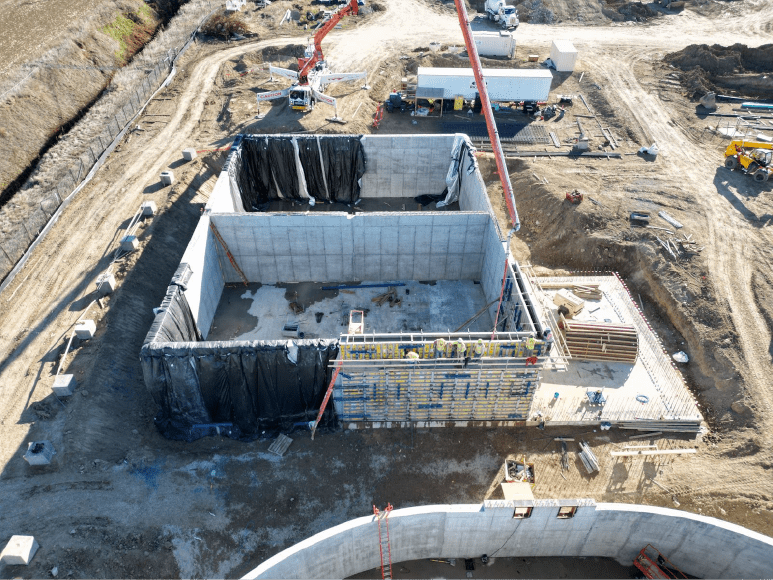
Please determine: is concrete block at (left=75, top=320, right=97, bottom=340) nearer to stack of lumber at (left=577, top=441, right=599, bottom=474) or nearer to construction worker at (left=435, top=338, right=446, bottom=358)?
construction worker at (left=435, top=338, right=446, bottom=358)

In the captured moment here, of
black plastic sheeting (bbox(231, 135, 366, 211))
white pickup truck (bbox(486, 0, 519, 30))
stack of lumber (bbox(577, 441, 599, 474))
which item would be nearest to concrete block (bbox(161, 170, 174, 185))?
black plastic sheeting (bbox(231, 135, 366, 211))

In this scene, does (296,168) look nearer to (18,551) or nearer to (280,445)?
(280,445)

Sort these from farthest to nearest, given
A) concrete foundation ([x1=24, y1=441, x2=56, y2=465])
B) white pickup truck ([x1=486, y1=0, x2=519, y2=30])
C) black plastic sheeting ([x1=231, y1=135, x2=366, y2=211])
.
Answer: white pickup truck ([x1=486, y1=0, x2=519, y2=30]), black plastic sheeting ([x1=231, y1=135, x2=366, y2=211]), concrete foundation ([x1=24, y1=441, x2=56, y2=465])

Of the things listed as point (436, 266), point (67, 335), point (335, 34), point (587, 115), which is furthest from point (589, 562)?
point (335, 34)

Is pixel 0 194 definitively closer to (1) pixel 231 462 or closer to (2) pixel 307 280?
(2) pixel 307 280

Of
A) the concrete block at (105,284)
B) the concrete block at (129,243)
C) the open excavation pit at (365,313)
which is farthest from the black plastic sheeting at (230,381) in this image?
the concrete block at (129,243)
